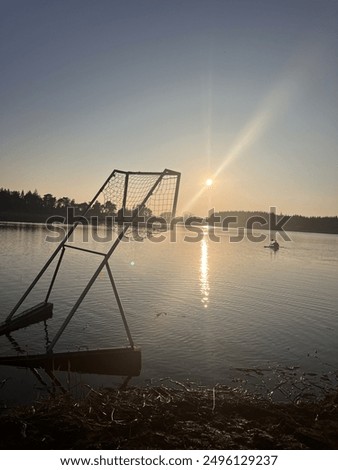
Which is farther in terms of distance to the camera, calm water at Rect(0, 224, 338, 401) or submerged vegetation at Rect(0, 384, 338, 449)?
calm water at Rect(0, 224, 338, 401)

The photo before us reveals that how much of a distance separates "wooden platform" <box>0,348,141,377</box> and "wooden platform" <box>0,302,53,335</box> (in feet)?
9.64

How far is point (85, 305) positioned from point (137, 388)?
1033cm

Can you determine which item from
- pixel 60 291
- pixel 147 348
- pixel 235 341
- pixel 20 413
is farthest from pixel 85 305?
pixel 20 413

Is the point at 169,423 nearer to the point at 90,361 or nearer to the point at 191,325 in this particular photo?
the point at 90,361

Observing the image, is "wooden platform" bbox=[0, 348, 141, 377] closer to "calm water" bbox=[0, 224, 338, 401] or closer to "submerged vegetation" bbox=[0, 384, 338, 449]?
"calm water" bbox=[0, 224, 338, 401]

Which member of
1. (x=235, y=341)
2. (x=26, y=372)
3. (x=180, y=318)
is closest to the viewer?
(x=26, y=372)

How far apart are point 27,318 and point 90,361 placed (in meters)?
5.10

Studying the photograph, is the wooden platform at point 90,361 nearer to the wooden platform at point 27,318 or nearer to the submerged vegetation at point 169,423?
the submerged vegetation at point 169,423

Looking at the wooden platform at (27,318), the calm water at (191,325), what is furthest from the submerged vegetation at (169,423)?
the wooden platform at (27,318)

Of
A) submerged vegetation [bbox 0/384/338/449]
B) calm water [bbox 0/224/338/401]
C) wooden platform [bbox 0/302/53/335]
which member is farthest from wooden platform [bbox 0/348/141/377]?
wooden platform [bbox 0/302/53/335]

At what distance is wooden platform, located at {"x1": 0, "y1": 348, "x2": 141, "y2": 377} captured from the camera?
949cm
